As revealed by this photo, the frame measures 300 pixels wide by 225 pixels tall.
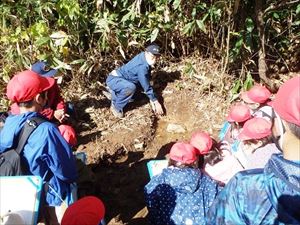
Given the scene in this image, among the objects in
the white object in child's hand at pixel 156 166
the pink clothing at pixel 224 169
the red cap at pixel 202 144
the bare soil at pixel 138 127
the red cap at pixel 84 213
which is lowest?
the bare soil at pixel 138 127

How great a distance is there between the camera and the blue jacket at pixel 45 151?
257cm

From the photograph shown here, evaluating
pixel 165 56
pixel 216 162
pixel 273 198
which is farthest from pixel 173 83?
pixel 273 198

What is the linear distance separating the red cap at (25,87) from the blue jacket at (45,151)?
4.7 inches

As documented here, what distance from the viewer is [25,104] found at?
2.66 metres

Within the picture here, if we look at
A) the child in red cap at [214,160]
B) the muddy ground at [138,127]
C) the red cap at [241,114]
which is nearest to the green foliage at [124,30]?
the muddy ground at [138,127]

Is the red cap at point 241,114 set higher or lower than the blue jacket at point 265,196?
lower

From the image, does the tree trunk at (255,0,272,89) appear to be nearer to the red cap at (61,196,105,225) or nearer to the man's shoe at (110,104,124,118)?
the man's shoe at (110,104,124,118)

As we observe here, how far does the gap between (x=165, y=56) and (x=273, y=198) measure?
4096mm

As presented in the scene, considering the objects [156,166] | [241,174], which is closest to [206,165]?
[156,166]

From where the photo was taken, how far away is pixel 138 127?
4.67 metres

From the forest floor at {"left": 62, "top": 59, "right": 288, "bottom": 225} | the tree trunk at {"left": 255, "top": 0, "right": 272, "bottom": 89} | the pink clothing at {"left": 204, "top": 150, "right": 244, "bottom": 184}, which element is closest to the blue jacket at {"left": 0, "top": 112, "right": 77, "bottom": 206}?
the forest floor at {"left": 62, "top": 59, "right": 288, "bottom": 225}

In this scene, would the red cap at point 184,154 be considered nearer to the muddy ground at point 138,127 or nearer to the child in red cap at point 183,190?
the child in red cap at point 183,190

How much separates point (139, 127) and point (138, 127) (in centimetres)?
1

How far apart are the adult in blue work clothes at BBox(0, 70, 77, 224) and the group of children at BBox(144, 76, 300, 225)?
72cm
